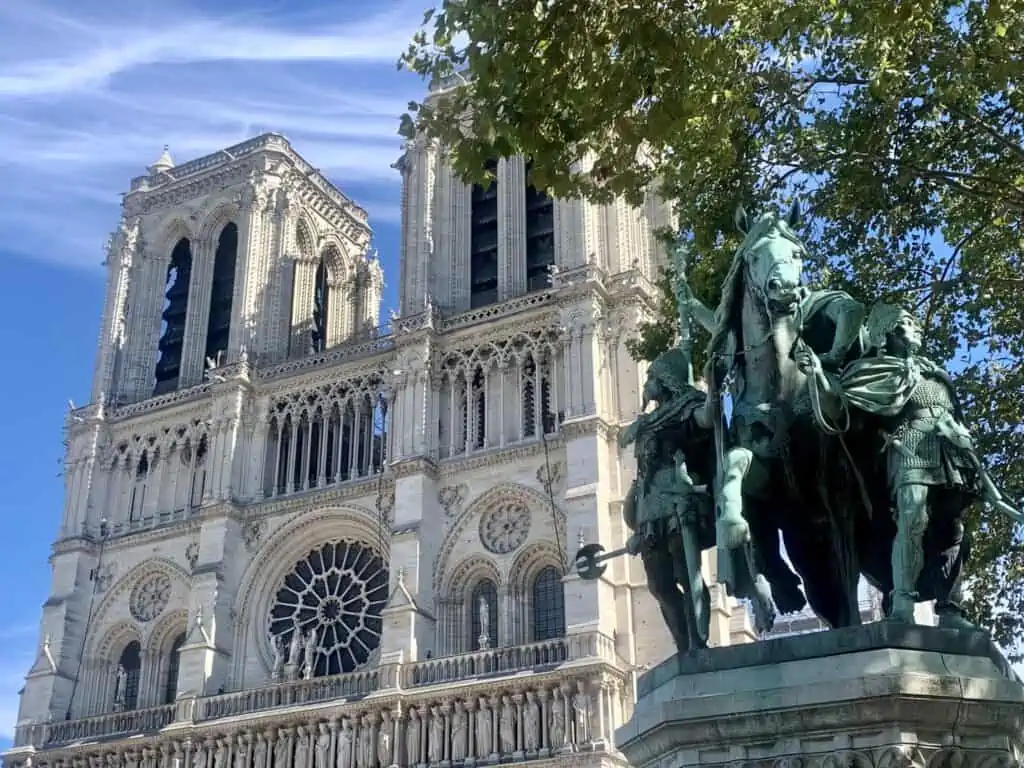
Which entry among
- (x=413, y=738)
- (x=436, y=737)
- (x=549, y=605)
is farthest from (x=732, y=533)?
(x=549, y=605)

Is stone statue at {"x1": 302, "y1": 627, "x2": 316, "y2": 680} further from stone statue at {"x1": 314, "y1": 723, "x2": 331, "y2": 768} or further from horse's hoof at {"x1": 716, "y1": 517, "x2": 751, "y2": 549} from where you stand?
horse's hoof at {"x1": 716, "y1": 517, "x2": 751, "y2": 549}

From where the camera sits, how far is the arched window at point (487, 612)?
2994 cm

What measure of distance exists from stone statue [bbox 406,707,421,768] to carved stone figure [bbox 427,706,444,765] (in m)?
0.34

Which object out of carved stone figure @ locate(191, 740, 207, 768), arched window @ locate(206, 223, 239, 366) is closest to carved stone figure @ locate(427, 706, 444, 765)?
carved stone figure @ locate(191, 740, 207, 768)

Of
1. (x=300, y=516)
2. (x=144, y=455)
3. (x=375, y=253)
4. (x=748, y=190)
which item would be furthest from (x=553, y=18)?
(x=375, y=253)

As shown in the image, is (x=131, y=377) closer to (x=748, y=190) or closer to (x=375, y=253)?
(x=375, y=253)

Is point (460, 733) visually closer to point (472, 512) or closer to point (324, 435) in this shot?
point (472, 512)

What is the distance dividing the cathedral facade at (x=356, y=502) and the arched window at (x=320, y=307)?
1917 millimetres

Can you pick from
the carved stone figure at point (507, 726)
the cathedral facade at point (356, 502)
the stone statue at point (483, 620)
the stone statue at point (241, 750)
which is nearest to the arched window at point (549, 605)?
the cathedral facade at point (356, 502)

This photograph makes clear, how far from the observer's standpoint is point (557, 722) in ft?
86.6

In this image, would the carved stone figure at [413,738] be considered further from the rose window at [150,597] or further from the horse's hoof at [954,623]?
the horse's hoof at [954,623]

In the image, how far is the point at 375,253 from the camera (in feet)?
152

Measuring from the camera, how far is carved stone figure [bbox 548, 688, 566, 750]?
26.1 meters

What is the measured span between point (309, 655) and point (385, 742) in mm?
→ 4217
